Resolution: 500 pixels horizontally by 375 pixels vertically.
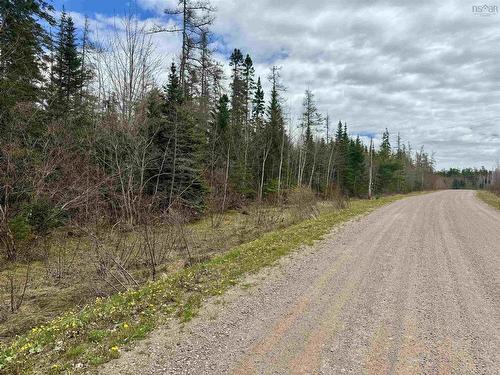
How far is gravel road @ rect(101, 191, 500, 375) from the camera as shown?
145 inches

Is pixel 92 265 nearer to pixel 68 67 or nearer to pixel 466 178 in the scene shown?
pixel 68 67

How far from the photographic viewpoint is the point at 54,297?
7.88m

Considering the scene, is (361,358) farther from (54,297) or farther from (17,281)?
(17,281)

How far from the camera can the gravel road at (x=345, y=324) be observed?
145 inches

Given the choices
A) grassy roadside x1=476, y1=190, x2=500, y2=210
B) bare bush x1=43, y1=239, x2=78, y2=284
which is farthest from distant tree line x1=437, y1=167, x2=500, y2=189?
bare bush x1=43, y1=239, x2=78, y2=284

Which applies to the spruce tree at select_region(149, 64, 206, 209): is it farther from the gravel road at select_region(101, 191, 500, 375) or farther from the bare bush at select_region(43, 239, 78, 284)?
the gravel road at select_region(101, 191, 500, 375)

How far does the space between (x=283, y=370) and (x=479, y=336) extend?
9.01 feet

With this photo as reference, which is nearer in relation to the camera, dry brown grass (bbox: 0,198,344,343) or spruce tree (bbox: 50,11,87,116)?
dry brown grass (bbox: 0,198,344,343)

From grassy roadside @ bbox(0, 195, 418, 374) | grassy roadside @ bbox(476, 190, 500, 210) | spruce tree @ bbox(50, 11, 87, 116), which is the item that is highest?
spruce tree @ bbox(50, 11, 87, 116)

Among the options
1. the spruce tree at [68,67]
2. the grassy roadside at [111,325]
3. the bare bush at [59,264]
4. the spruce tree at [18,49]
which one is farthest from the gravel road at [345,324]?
the spruce tree at [68,67]

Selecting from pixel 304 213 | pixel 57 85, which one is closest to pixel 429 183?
pixel 304 213

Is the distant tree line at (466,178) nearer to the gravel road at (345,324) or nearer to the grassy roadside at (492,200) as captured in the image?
the grassy roadside at (492,200)

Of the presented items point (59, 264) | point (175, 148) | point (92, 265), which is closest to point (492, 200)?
point (175, 148)

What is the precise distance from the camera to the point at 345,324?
4.65 m
